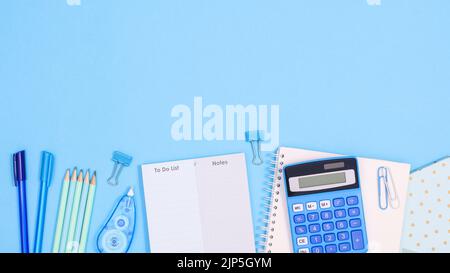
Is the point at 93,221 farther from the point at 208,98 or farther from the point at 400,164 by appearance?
the point at 400,164

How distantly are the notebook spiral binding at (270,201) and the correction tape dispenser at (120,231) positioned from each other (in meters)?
0.26

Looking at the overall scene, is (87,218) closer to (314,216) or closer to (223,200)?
(223,200)

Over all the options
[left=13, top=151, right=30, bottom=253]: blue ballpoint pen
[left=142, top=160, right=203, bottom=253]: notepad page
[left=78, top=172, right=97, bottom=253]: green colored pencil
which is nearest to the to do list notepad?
[left=142, top=160, right=203, bottom=253]: notepad page

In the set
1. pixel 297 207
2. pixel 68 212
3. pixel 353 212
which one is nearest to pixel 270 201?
pixel 297 207

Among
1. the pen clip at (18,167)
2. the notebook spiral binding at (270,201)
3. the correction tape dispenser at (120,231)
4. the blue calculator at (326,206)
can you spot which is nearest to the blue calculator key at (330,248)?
the blue calculator at (326,206)

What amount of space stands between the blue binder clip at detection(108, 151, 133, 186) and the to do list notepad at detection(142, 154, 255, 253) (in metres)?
0.04

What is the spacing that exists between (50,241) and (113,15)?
1.56 ft

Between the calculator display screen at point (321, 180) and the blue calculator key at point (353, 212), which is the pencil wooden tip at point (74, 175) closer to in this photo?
the calculator display screen at point (321, 180)

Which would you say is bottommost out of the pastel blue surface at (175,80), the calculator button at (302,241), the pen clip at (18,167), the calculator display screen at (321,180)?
the calculator button at (302,241)

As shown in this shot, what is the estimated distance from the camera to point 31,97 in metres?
1.17

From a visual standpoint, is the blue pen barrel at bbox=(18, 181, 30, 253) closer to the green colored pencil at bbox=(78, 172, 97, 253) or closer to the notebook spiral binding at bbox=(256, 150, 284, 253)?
the green colored pencil at bbox=(78, 172, 97, 253)

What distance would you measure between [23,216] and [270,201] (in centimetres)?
50

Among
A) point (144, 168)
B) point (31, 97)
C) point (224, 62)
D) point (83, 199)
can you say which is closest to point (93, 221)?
point (83, 199)

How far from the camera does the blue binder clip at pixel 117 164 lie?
3.78ft
